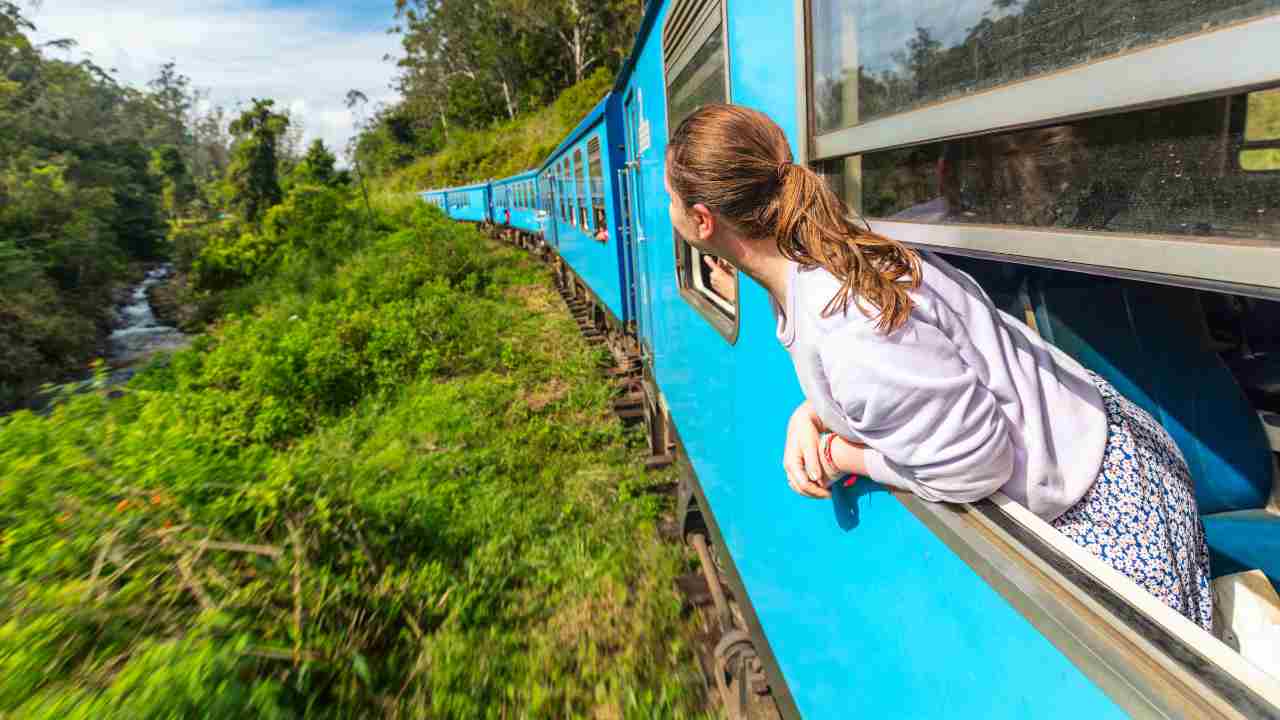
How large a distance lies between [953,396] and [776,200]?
1.64 ft

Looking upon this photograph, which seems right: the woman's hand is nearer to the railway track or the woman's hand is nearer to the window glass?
the window glass

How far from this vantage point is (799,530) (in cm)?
177

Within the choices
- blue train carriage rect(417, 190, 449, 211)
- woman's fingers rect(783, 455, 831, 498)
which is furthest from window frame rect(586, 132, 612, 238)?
blue train carriage rect(417, 190, 449, 211)

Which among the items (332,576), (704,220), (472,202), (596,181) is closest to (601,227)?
(596,181)

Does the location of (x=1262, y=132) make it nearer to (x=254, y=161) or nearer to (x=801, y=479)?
(x=801, y=479)

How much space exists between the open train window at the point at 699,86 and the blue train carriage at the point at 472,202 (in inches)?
1011

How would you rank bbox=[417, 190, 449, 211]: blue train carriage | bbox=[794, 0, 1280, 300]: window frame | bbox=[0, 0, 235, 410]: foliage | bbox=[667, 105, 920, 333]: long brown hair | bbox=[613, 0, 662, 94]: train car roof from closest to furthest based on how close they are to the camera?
bbox=[794, 0, 1280, 300]: window frame < bbox=[667, 105, 920, 333]: long brown hair < bbox=[613, 0, 662, 94]: train car roof < bbox=[0, 0, 235, 410]: foliage < bbox=[417, 190, 449, 211]: blue train carriage

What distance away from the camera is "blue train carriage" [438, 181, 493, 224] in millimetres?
28188

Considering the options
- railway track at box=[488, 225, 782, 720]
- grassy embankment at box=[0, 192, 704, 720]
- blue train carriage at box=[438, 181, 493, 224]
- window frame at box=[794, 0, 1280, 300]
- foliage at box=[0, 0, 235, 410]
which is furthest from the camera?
blue train carriage at box=[438, 181, 493, 224]

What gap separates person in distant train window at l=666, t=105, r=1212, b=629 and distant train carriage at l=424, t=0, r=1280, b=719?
9 centimetres

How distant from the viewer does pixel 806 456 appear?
136cm

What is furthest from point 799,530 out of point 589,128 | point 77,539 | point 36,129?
point 36,129

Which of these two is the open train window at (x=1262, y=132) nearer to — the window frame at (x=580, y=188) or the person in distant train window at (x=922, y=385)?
the person in distant train window at (x=922, y=385)

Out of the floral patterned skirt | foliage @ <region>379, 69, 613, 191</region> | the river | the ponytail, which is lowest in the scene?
the river
